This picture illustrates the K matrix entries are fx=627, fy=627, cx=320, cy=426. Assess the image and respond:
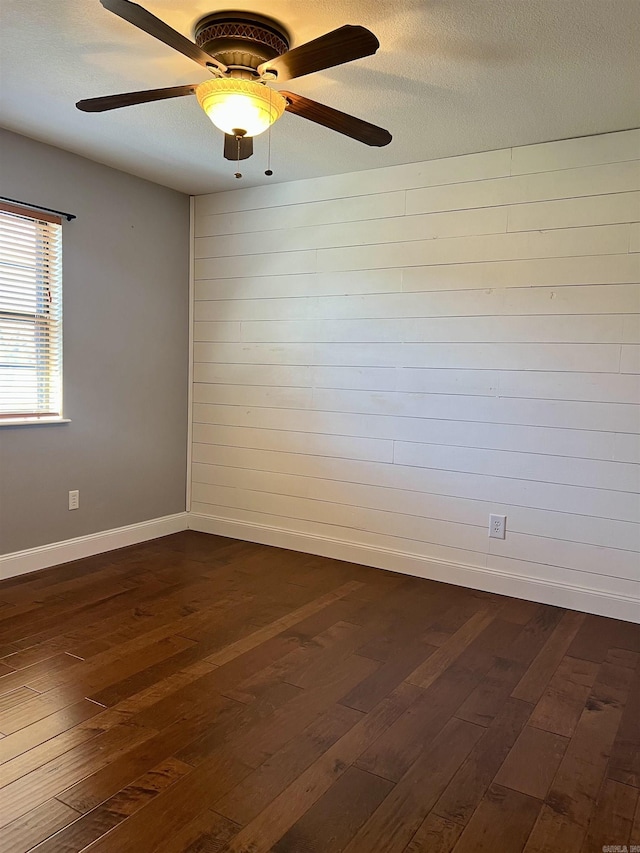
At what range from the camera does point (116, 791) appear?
180 cm

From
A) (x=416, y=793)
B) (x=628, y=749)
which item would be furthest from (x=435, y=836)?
(x=628, y=749)

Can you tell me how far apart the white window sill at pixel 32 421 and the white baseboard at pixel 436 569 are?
4.53 feet

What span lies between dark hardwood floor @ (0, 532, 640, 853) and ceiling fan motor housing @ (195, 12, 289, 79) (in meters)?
2.30

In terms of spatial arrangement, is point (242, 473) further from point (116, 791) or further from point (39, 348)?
point (116, 791)

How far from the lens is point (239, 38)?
2.27 metres

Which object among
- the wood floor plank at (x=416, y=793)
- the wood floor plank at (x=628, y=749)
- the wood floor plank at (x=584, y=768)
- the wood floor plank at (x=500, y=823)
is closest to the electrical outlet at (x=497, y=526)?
the wood floor plank at (x=584, y=768)

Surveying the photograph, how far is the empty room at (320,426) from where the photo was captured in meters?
1.92

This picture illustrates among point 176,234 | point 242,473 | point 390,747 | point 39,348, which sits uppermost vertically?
point 176,234

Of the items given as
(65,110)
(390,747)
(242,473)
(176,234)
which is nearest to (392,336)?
(242,473)

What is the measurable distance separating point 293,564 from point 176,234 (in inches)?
98.8

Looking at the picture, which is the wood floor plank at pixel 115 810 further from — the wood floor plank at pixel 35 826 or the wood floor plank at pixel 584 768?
the wood floor plank at pixel 584 768

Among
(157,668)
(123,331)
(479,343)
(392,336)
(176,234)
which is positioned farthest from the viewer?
(176,234)

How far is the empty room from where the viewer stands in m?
1.92

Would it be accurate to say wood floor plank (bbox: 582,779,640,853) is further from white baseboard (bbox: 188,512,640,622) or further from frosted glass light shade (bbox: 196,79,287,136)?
frosted glass light shade (bbox: 196,79,287,136)
